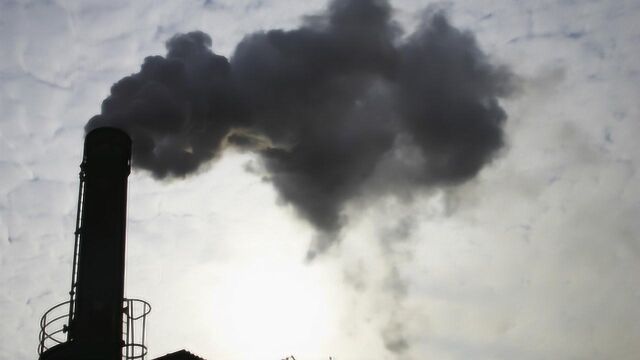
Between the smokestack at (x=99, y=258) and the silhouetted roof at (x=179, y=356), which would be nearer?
the smokestack at (x=99, y=258)

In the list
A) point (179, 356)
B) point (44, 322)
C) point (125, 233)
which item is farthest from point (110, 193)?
point (179, 356)

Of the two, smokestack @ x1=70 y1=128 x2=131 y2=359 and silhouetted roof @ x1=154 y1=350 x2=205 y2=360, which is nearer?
smokestack @ x1=70 y1=128 x2=131 y2=359

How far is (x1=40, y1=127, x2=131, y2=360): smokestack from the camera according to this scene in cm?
985

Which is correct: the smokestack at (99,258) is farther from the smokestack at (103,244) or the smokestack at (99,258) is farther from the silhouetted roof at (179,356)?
the silhouetted roof at (179,356)

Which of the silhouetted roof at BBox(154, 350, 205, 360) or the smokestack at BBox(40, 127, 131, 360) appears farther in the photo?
the silhouetted roof at BBox(154, 350, 205, 360)

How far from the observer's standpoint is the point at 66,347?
31.9ft

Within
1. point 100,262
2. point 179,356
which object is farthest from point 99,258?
point 179,356

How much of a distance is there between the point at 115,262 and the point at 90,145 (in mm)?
2533

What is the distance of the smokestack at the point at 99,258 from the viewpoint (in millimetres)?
9852

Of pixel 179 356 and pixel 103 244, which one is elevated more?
pixel 103 244

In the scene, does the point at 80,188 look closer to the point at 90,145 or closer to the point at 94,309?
the point at 90,145

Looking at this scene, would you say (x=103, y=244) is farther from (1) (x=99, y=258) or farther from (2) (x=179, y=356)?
(2) (x=179, y=356)

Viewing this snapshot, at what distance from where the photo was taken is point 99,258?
34.1ft

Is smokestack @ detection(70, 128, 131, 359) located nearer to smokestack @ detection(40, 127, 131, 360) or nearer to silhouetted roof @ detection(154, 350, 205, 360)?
smokestack @ detection(40, 127, 131, 360)
